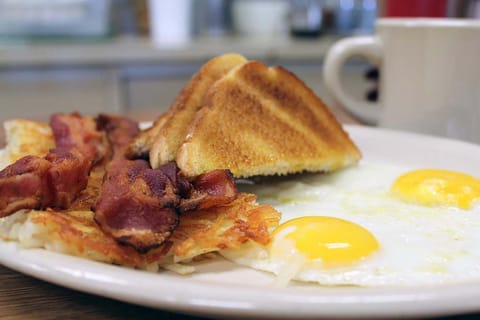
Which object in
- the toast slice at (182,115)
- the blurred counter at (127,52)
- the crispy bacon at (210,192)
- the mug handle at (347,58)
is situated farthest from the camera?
the blurred counter at (127,52)

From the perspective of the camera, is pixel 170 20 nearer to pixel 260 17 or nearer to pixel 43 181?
pixel 260 17

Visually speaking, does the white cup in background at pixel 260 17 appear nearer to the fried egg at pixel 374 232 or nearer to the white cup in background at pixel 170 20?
the white cup in background at pixel 170 20

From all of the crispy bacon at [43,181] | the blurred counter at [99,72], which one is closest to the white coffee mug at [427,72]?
the crispy bacon at [43,181]

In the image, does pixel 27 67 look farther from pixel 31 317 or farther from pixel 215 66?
pixel 31 317

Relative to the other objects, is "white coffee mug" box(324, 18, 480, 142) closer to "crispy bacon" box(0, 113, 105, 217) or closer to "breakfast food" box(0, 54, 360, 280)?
"breakfast food" box(0, 54, 360, 280)

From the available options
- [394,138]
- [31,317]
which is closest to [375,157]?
[394,138]

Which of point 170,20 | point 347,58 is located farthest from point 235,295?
point 170,20
